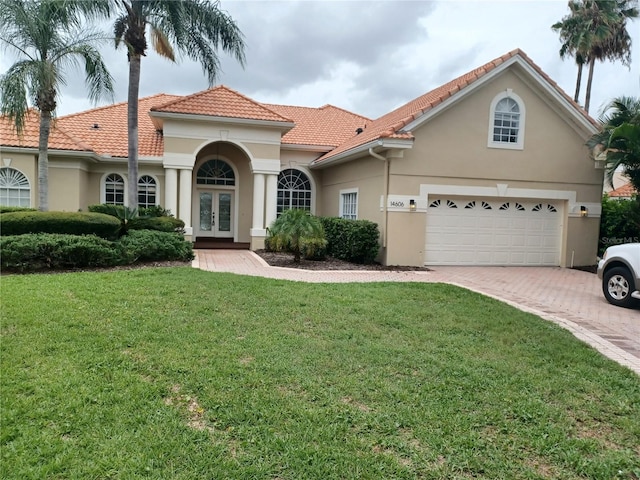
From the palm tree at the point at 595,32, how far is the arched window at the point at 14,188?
29488 millimetres

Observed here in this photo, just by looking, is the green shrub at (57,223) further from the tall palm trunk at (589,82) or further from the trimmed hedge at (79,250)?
the tall palm trunk at (589,82)

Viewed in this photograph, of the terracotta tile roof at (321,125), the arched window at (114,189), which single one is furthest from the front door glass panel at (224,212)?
the arched window at (114,189)

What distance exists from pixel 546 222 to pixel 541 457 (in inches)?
531

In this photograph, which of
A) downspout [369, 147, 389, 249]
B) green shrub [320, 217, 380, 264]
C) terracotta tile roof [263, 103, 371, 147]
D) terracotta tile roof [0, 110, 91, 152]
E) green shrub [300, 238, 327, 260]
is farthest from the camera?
terracotta tile roof [263, 103, 371, 147]

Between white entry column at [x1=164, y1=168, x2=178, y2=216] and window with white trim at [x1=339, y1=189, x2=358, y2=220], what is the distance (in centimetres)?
621

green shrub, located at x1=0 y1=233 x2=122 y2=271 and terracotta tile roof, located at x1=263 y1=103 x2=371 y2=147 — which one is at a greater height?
terracotta tile roof, located at x1=263 y1=103 x2=371 y2=147

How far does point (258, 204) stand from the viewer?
17375mm

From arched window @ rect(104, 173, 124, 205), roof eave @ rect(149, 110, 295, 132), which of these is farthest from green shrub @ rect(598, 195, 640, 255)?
arched window @ rect(104, 173, 124, 205)

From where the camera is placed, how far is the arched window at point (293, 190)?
1970 centimetres

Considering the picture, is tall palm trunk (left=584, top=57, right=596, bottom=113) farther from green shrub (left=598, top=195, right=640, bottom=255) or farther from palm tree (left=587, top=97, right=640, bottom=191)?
palm tree (left=587, top=97, right=640, bottom=191)

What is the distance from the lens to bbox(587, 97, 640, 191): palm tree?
499 inches

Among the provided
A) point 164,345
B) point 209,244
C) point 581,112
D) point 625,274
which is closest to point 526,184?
point 581,112

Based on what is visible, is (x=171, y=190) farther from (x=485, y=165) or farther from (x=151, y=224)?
(x=485, y=165)

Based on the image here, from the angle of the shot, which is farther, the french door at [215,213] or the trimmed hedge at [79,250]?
the french door at [215,213]
